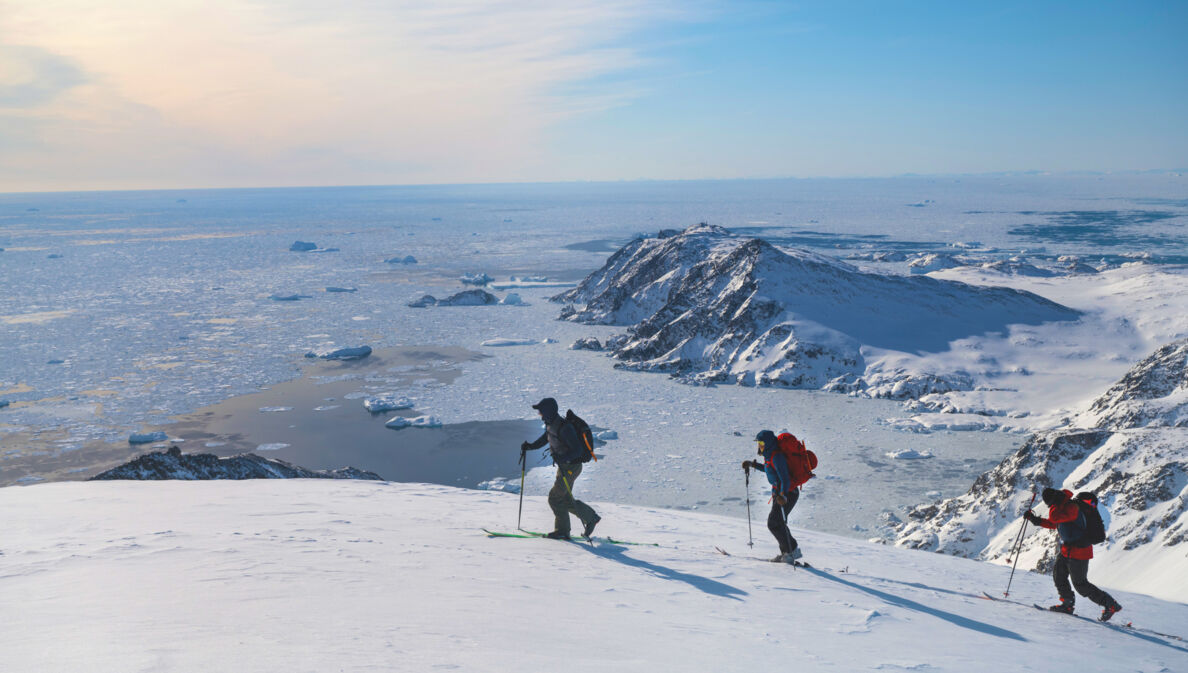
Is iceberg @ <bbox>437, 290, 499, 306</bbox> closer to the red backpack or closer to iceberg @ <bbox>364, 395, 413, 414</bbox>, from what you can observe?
iceberg @ <bbox>364, 395, 413, 414</bbox>

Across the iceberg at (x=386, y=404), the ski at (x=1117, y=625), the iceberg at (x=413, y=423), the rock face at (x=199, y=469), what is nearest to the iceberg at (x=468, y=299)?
the iceberg at (x=386, y=404)

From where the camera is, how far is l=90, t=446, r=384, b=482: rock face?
50.0 feet

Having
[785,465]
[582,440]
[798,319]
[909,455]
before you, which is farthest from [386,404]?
[785,465]

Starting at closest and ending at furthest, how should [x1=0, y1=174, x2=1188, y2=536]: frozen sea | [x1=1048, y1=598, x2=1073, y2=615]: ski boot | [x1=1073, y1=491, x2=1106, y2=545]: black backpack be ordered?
[x1=1073, y1=491, x2=1106, y2=545]: black backpack → [x1=1048, y1=598, x2=1073, y2=615]: ski boot → [x1=0, y1=174, x2=1188, y2=536]: frozen sea

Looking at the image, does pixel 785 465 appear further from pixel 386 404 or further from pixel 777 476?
pixel 386 404

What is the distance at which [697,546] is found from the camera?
10.5m

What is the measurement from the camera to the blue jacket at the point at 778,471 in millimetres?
8602

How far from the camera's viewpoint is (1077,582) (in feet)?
26.9

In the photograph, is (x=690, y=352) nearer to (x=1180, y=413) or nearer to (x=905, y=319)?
(x=905, y=319)

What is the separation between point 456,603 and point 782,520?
14.3 ft

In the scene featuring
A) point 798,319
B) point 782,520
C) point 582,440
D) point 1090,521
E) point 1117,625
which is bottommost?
point 1117,625

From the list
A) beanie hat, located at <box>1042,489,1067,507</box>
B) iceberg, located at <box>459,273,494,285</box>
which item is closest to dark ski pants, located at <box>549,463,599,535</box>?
beanie hat, located at <box>1042,489,1067,507</box>

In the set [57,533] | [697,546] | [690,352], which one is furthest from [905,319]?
[57,533]

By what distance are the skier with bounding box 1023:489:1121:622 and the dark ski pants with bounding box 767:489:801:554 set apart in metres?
2.59
